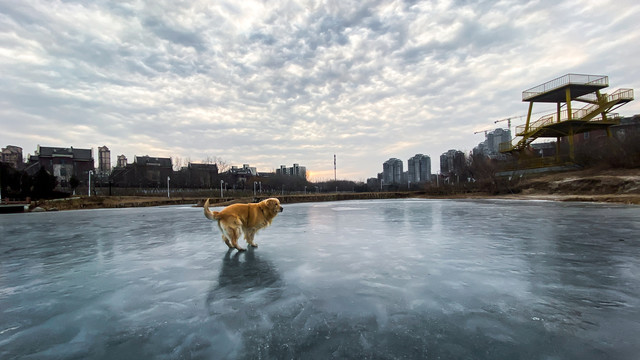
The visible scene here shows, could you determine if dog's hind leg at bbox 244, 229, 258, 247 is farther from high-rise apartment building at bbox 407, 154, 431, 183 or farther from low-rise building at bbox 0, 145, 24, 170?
low-rise building at bbox 0, 145, 24, 170

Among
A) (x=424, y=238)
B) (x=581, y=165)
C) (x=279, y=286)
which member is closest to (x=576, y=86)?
(x=581, y=165)

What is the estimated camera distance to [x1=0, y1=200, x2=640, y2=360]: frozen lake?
6.75ft

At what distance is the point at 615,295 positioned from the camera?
116 inches

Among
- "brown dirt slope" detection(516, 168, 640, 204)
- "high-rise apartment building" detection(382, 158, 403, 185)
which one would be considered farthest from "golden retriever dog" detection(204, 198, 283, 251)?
"high-rise apartment building" detection(382, 158, 403, 185)

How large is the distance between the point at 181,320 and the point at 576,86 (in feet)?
130

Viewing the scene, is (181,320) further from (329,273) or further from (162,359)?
(329,273)

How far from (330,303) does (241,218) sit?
3.23m

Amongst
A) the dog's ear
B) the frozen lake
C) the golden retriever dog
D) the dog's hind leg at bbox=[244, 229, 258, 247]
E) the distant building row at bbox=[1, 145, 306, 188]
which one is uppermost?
the distant building row at bbox=[1, 145, 306, 188]

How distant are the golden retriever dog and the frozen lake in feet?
1.33

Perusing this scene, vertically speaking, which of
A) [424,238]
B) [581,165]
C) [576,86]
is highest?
[576,86]

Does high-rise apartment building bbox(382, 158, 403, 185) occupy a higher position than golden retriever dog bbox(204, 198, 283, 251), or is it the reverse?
high-rise apartment building bbox(382, 158, 403, 185)

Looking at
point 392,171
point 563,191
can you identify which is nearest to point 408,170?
point 392,171

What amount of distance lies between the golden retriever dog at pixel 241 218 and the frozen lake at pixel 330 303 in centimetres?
41

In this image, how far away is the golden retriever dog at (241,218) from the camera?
17.9ft
